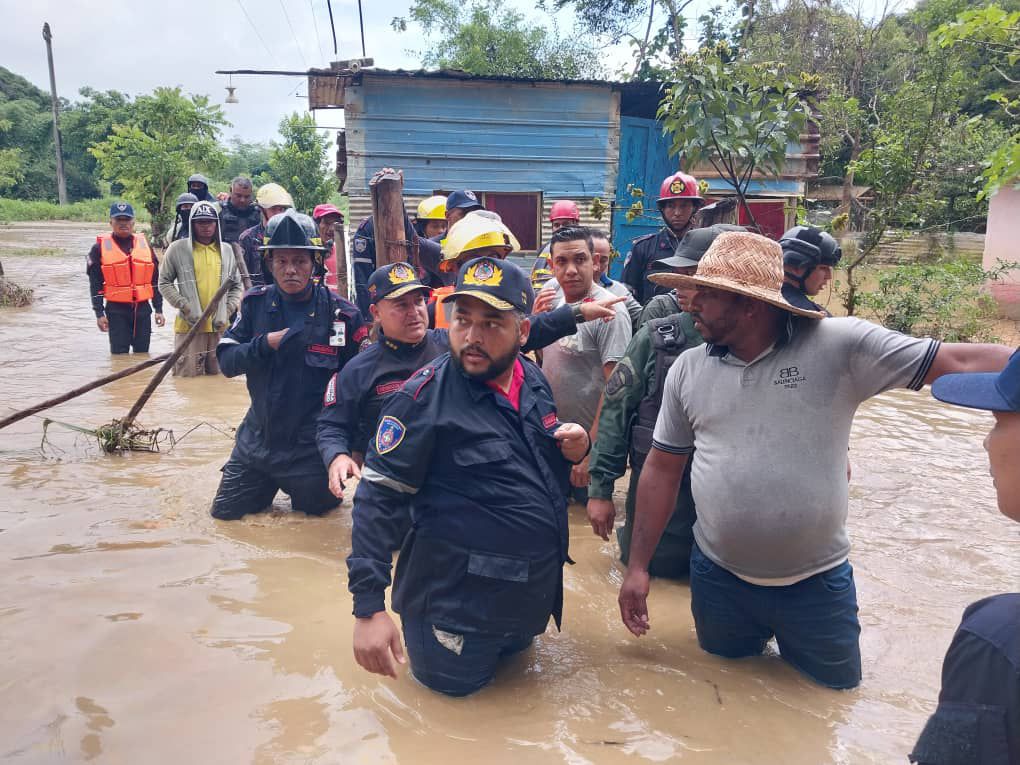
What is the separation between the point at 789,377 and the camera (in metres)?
2.78

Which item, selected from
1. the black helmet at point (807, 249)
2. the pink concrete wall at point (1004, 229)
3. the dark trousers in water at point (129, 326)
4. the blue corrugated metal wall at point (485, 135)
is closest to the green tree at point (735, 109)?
the black helmet at point (807, 249)

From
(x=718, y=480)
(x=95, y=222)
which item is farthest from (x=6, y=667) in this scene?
(x=95, y=222)

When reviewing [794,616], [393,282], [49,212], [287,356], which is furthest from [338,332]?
[49,212]

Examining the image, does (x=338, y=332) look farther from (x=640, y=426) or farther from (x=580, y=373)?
(x=640, y=426)

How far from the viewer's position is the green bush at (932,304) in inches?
475

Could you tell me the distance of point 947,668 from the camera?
1.34 m

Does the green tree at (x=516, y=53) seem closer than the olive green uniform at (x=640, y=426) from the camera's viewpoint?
No

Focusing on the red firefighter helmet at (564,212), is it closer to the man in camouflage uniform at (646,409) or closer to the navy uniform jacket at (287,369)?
the navy uniform jacket at (287,369)

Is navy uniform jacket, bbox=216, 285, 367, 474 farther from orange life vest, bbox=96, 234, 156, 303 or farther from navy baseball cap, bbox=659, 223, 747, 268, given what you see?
orange life vest, bbox=96, 234, 156, 303

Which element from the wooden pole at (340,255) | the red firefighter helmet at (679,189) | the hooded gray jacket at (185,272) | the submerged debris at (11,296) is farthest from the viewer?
the submerged debris at (11,296)

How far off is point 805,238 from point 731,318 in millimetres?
1841

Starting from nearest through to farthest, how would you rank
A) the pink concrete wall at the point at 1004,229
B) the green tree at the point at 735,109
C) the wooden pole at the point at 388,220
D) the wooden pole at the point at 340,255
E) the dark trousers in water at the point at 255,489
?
the wooden pole at the point at 388,220 → the dark trousers in water at the point at 255,489 → the green tree at the point at 735,109 → the wooden pole at the point at 340,255 → the pink concrete wall at the point at 1004,229

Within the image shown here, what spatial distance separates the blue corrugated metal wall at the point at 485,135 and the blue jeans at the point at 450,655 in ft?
36.4

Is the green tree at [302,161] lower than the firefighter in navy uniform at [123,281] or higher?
higher
